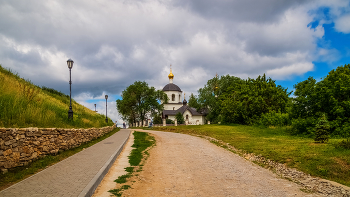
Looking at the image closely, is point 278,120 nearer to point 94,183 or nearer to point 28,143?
point 94,183

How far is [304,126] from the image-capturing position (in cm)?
1894

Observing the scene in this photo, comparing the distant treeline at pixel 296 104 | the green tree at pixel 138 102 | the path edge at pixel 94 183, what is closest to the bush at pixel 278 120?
the distant treeline at pixel 296 104

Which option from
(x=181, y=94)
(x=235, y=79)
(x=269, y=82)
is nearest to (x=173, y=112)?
(x=181, y=94)

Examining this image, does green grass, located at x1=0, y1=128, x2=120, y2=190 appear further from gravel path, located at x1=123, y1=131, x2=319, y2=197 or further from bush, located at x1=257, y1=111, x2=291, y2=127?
bush, located at x1=257, y1=111, x2=291, y2=127

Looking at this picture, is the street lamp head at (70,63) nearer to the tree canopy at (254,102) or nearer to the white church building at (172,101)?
the tree canopy at (254,102)

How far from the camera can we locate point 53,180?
641 centimetres

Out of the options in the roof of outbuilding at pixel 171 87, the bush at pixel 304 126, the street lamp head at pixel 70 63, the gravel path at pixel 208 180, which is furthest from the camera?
the roof of outbuilding at pixel 171 87

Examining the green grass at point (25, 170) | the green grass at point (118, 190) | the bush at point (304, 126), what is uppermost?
the bush at point (304, 126)

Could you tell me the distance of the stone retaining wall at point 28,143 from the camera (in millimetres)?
6969

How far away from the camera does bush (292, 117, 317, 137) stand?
18005 mm

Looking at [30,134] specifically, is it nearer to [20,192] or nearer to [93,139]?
[20,192]

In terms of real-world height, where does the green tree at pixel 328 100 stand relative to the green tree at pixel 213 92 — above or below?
below

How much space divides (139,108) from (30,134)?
4948cm

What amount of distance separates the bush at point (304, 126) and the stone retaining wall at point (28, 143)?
16.4 meters
